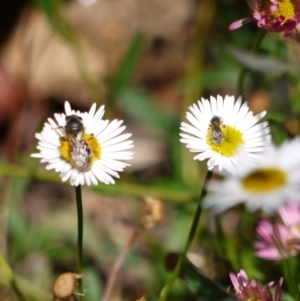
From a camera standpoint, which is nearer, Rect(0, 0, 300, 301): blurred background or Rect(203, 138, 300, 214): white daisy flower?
Rect(203, 138, 300, 214): white daisy flower

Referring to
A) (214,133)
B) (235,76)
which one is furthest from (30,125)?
(214,133)

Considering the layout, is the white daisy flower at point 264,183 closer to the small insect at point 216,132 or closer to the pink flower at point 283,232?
the small insect at point 216,132

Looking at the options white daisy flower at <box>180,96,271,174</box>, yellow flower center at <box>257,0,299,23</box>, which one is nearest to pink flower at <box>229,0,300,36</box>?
yellow flower center at <box>257,0,299,23</box>

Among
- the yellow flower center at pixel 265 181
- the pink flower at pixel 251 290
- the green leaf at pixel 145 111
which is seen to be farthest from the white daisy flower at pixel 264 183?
the green leaf at pixel 145 111

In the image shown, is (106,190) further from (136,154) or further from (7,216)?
(136,154)

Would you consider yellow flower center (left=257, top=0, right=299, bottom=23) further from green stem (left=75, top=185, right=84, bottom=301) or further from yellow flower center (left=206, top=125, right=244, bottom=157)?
green stem (left=75, top=185, right=84, bottom=301)
